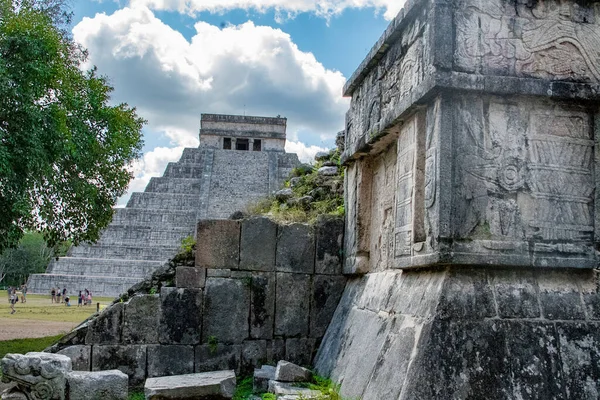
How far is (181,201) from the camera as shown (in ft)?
121

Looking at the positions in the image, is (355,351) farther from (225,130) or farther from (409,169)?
(225,130)

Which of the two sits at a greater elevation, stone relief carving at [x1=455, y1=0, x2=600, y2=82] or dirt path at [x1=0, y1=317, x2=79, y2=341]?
stone relief carving at [x1=455, y1=0, x2=600, y2=82]

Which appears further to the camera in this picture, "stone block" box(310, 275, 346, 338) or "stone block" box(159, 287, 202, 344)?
"stone block" box(310, 275, 346, 338)

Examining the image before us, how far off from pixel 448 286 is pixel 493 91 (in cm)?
149

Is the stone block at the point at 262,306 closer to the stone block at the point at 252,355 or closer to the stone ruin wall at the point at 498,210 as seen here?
the stone block at the point at 252,355

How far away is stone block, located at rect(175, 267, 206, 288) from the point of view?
7.35 m

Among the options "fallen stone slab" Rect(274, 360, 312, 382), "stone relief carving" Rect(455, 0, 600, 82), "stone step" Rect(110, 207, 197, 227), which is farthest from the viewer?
"stone step" Rect(110, 207, 197, 227)

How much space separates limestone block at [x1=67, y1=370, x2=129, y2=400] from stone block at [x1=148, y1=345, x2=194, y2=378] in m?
0.87

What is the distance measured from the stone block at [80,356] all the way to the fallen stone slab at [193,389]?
1270 millimetres

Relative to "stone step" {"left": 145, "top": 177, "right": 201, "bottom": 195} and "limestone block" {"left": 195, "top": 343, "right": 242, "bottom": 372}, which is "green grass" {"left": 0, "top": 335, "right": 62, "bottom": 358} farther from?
"stone step" {"left": 145, "top": 177, "right": 201, "bottom": 195}

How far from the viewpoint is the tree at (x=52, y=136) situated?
9.84m

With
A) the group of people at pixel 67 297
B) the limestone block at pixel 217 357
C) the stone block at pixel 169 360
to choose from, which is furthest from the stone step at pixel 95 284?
the limestone block at pixel 217 357

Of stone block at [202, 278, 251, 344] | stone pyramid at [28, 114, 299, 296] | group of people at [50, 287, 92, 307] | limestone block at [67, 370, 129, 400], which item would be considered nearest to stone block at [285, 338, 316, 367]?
stone block at [202, 278, 251, 344]

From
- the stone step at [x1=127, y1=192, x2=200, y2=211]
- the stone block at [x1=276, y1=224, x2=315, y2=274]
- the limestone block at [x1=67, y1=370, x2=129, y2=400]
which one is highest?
the stone step at [x1=127, y1=192, x2=200, y2=211]
